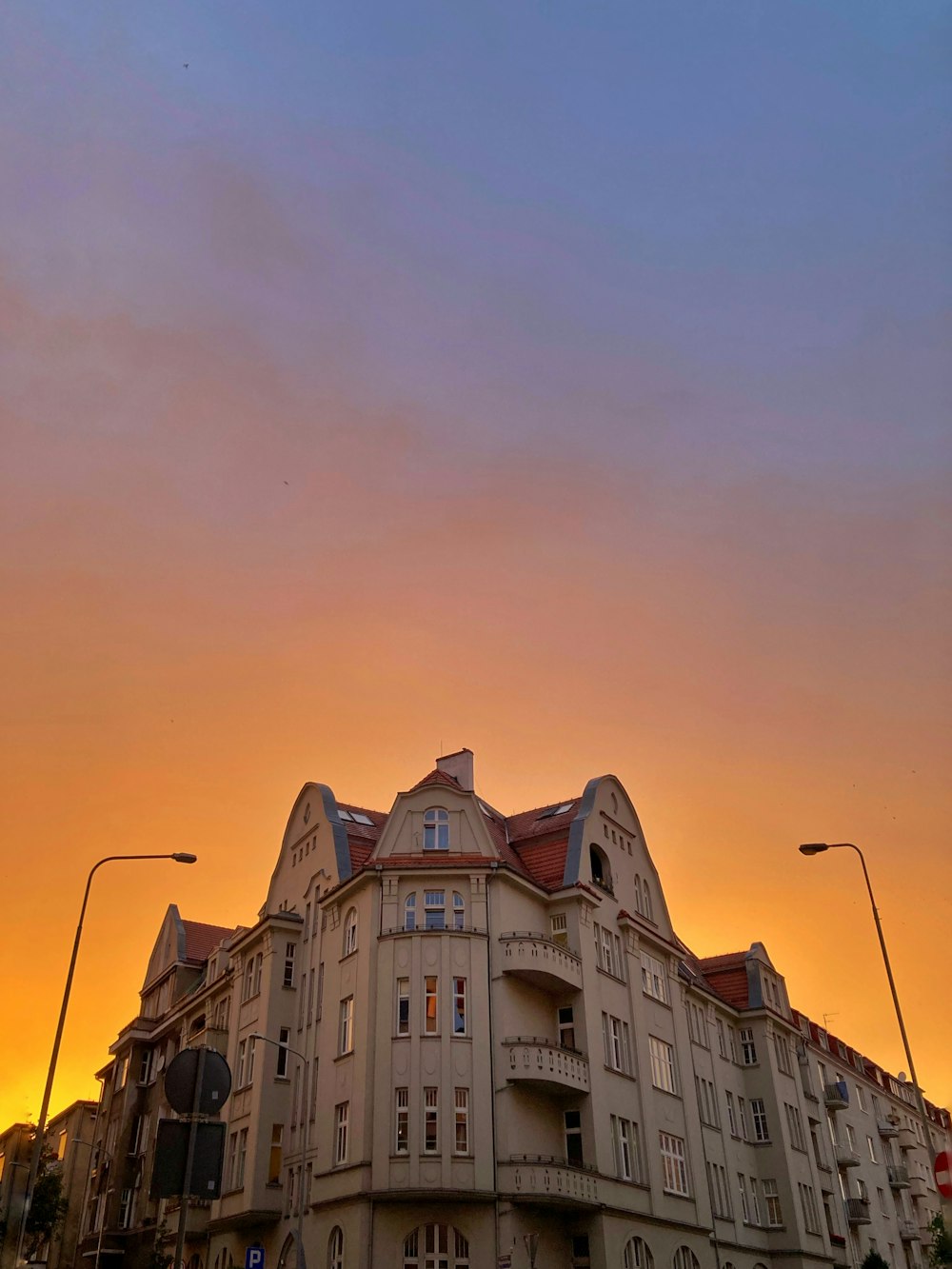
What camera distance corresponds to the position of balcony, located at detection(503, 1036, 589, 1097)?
1544 inches

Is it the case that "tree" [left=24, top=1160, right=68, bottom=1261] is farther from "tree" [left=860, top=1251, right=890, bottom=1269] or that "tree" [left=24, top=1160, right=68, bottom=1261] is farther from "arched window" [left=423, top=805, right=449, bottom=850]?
"tree" [left=860, top=1251, right=890, bottom=1269]

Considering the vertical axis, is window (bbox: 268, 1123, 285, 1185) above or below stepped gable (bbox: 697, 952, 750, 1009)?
below

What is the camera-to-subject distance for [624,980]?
48094 mm

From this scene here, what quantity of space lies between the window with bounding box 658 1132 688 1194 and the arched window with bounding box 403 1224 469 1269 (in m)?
12.3

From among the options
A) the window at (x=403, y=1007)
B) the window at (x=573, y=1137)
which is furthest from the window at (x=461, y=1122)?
the window at (x=573, y=1137)

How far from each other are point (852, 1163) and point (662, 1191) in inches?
1199

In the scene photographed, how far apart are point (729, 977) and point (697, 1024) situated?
9.51m

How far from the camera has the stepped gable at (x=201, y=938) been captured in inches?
2549

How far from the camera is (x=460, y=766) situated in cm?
5103

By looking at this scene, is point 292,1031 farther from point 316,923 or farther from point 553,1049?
point 553,1049

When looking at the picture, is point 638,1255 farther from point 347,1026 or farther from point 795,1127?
point 795,1127

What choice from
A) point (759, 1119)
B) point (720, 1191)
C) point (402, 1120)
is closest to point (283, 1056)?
point (402, 1120)

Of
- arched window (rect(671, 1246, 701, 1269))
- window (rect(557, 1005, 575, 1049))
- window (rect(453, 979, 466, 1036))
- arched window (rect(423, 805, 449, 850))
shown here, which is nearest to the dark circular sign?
window (rect(453, 979, 466, 1036))

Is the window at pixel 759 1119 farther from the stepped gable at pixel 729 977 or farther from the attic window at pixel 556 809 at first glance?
the attic window at pixel 556 809
